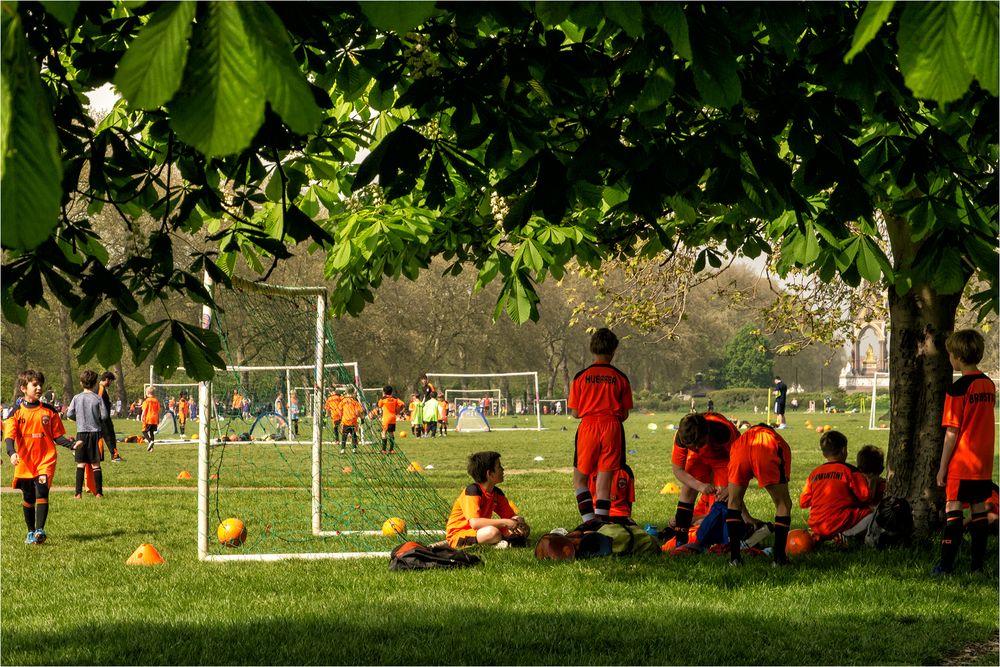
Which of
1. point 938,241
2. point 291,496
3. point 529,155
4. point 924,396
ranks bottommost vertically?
point 291,496

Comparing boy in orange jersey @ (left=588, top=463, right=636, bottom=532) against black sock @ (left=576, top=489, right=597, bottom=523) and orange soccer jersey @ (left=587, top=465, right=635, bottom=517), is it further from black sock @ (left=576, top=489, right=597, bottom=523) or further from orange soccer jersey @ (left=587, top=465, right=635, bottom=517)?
black sock @ (left=576, top=489, right=597, bottom=523)

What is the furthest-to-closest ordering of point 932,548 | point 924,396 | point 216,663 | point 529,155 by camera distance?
point 924,396
point 932,548
point 216,663
point 529,155

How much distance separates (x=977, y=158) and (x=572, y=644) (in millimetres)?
3777

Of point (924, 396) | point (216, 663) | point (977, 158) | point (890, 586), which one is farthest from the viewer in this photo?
point (924, 396)

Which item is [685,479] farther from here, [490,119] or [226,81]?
[226,81]

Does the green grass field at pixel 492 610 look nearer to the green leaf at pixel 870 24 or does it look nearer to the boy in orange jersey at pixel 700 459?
the boy in orange jersey at pixel 700 459

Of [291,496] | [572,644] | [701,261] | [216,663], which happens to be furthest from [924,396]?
[291,496]

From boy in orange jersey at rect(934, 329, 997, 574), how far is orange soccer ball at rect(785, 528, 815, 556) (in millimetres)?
1439

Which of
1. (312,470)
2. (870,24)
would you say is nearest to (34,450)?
(312,470)

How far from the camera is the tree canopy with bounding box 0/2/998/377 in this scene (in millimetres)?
1424

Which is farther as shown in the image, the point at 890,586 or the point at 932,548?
the point at 932,548

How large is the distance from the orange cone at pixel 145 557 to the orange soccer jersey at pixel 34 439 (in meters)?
2.20

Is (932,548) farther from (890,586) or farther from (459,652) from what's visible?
(459,652)

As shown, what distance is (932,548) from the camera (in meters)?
Result: 9.80
